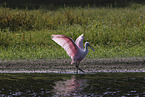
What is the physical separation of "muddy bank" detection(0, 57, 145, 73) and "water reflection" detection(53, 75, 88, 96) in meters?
1.89

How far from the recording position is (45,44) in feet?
51.3

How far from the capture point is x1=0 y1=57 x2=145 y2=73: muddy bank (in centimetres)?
1138

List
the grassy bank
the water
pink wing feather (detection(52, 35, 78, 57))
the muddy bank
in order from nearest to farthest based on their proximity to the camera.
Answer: the water
pink wing feather (detection(52, 35, 78, 57))
the muddy bank
the grassy bank

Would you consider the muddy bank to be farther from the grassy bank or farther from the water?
the water

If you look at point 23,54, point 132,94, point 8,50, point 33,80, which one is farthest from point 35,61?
point 132,94

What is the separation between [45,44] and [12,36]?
180 cm

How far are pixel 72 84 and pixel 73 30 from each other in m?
8.49

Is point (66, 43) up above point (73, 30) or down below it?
below

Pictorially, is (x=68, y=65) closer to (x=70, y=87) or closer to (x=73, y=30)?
(x=70, y=87)

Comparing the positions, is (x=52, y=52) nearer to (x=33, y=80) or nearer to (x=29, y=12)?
(x=33, y=80)

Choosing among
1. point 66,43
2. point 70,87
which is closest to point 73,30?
point 66,43

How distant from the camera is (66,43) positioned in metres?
9.85

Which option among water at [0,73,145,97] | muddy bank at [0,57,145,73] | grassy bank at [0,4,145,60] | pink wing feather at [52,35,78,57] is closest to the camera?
water at [0,73,145,97]

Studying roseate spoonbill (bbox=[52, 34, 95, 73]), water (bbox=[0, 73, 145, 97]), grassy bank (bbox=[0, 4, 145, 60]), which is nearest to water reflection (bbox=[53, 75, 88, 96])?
water (bbox=[0, 73, 145, 97])
